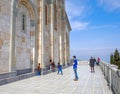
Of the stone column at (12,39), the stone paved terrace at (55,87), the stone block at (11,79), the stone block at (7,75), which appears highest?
the stone column at (12,39)

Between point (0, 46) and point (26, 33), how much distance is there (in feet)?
15.3

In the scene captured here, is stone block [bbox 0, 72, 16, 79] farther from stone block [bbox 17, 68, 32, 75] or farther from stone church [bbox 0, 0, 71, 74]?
stone block [bbox 17, 68, 32, 75]

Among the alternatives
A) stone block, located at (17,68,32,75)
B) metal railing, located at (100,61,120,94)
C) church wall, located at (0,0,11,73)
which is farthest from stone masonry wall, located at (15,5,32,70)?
metal railing, located at (100,61,120,94)

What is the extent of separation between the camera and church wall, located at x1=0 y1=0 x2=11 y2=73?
12.0 meters

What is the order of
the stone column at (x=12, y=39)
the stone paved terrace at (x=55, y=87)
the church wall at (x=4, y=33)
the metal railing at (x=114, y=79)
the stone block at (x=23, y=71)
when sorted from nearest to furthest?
the metal railing at (x=114, y=79) < the stone paved terrace at (x=55, y=87) < the church wall at (x=4, y=33) < the stone column at (x=12, y=39) < the stone block at (x=23, y=71)

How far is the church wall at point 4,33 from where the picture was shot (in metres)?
12.0

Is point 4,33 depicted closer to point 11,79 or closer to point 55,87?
point 11,79

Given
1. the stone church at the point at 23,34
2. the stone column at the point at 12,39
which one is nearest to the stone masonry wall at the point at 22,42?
the stone church at the point at 23,34

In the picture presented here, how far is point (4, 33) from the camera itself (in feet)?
40.2

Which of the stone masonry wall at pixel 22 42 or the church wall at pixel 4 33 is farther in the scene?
the stone masonry wall at pixel 22 42

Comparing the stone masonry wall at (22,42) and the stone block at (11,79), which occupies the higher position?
the stone masonry wall at (22,42)

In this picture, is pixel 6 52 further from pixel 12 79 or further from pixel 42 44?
pixel 42 44

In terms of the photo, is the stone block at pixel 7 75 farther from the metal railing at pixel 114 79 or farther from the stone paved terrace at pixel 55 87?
the metal railing at pixel 114 79

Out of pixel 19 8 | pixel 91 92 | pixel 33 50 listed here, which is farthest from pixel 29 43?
pixel 91 92
